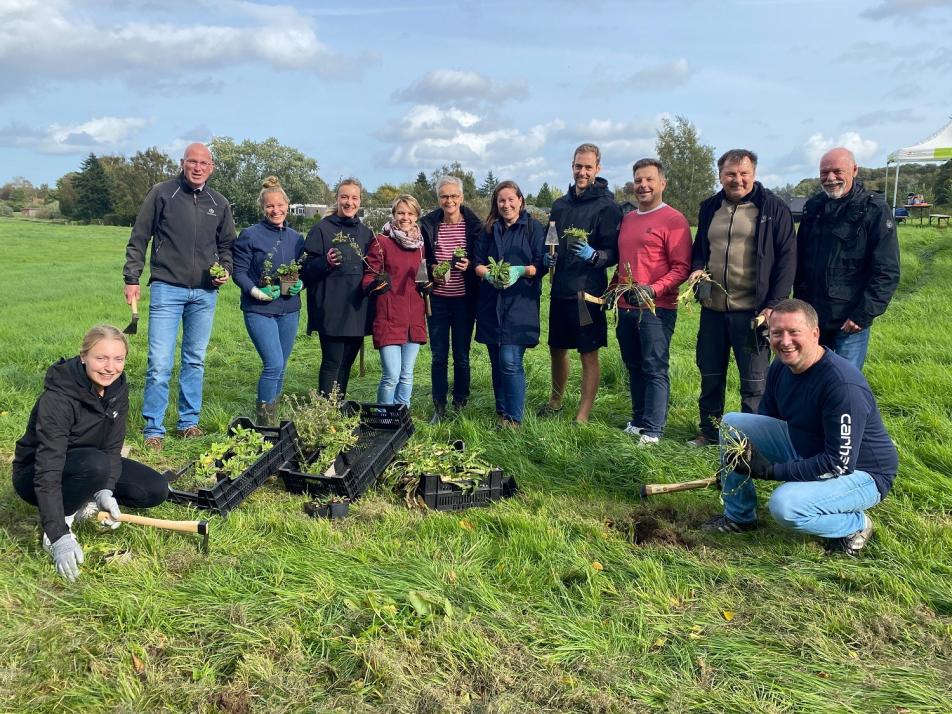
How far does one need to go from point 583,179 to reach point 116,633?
15.6 feet

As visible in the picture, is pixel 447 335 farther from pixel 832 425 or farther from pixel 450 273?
pixel 832 425

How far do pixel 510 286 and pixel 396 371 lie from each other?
1.24 m

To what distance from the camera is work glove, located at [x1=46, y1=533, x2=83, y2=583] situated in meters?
3.66

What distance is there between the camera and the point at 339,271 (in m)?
5.95

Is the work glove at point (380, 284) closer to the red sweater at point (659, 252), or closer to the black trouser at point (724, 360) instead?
the red sweater at point (659, 252)

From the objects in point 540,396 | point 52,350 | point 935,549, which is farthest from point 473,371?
point 52,350

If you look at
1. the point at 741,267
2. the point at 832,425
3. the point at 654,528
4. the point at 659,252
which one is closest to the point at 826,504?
the point at 832,425

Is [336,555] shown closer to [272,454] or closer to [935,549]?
[272,454]

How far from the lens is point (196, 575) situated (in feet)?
12.0

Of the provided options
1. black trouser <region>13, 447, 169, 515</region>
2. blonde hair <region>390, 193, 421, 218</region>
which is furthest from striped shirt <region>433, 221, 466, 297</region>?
black trouser <region>13, 447, 169, 515</region>

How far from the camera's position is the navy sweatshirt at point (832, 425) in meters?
3.74

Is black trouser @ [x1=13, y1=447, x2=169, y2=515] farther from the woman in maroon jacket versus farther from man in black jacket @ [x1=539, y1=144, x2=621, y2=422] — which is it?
man in black jacket @ [x1=539, y1=144, x2=621, y2=422]

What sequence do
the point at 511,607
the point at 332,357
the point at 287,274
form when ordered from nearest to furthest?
the point at 511,607
the point at 287,274
the point at 332,357

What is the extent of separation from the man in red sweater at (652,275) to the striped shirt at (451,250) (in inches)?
54.7
